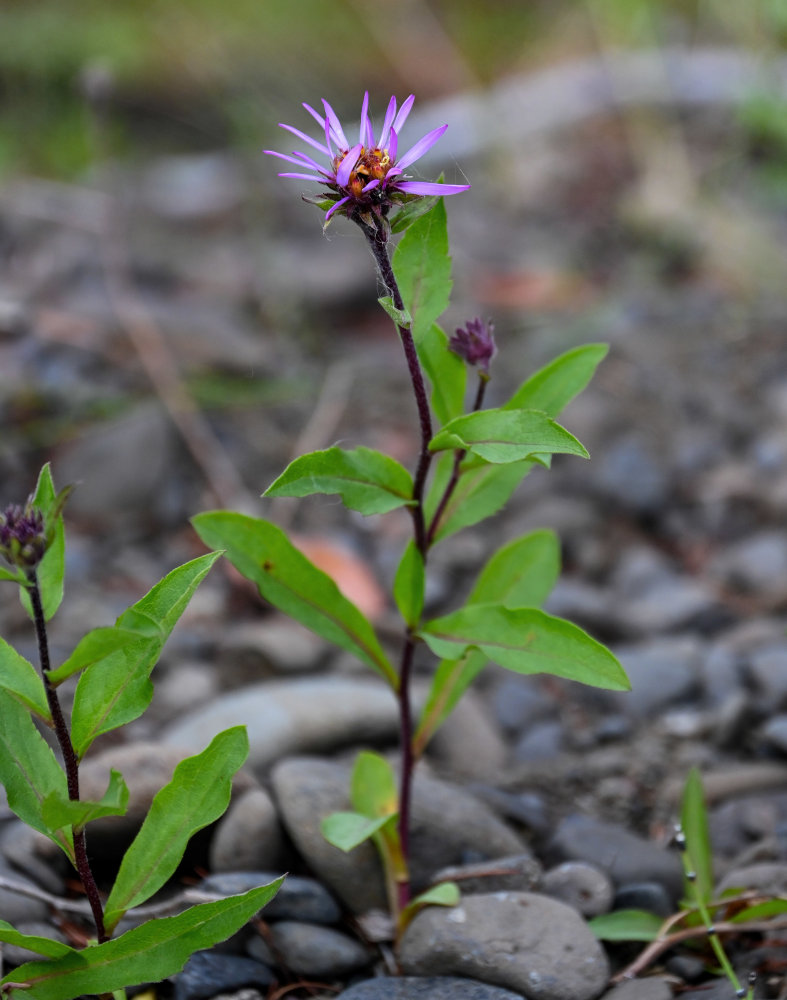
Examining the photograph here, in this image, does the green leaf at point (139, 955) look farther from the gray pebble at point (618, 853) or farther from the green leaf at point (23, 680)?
the gray pebble at point (618, 853)

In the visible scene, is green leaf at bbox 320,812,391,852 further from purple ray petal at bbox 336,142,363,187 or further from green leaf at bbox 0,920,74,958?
purple ray petal at bbox 336,142,363,187

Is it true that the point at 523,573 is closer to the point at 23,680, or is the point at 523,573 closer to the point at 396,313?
the point at 396,313

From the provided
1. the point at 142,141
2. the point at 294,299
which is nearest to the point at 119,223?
the point at 294,299

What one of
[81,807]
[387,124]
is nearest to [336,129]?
[387,124]

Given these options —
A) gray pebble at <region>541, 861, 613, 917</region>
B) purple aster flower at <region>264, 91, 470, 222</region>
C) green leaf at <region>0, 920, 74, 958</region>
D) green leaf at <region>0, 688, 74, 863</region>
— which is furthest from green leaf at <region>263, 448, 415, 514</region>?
gray pebble at <region>541, 861, 613, 917</region>

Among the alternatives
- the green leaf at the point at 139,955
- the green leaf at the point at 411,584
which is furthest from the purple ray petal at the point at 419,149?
the green leaf at the point at 139,955

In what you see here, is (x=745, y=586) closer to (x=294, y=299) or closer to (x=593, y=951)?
(x=593, y=951)
